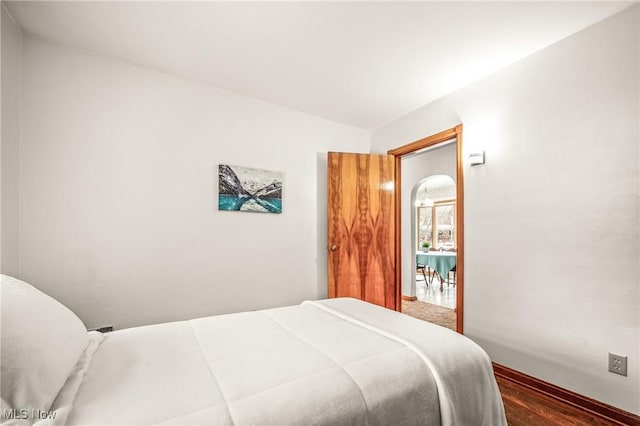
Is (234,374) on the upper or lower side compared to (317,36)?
lower

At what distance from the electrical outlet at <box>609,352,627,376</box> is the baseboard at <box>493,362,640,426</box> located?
24 cm

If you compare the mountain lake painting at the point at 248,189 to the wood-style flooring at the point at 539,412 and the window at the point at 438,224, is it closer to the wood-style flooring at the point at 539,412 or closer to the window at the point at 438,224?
the wood-style flooring at the point at 539,412

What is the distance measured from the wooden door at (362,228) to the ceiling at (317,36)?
101cm

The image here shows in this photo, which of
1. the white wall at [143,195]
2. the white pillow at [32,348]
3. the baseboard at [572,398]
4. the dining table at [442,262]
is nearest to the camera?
the white pillow at [32,348]

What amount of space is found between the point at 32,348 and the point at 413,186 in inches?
206

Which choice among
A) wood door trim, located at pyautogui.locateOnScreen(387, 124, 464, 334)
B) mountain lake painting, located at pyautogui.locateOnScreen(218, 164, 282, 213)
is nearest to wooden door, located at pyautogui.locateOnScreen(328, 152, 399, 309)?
wood door trim, located at pyautogui.locateOnScreen(387, 124, 464, 334)

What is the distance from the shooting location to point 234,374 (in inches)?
39.0

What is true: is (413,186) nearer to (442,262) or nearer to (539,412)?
(442,262)

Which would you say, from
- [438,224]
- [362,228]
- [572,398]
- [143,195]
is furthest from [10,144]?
[438,224]

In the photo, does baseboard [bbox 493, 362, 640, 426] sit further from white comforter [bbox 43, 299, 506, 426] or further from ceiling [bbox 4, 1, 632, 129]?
ceiling [bbox 4, 1, 632, 129]

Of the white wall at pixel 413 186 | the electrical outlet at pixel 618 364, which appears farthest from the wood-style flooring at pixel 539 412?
the white wall at pixel 413 186

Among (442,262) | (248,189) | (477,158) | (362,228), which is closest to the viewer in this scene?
(477,158)

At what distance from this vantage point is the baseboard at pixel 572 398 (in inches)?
70.9

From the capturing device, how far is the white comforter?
822 mm
